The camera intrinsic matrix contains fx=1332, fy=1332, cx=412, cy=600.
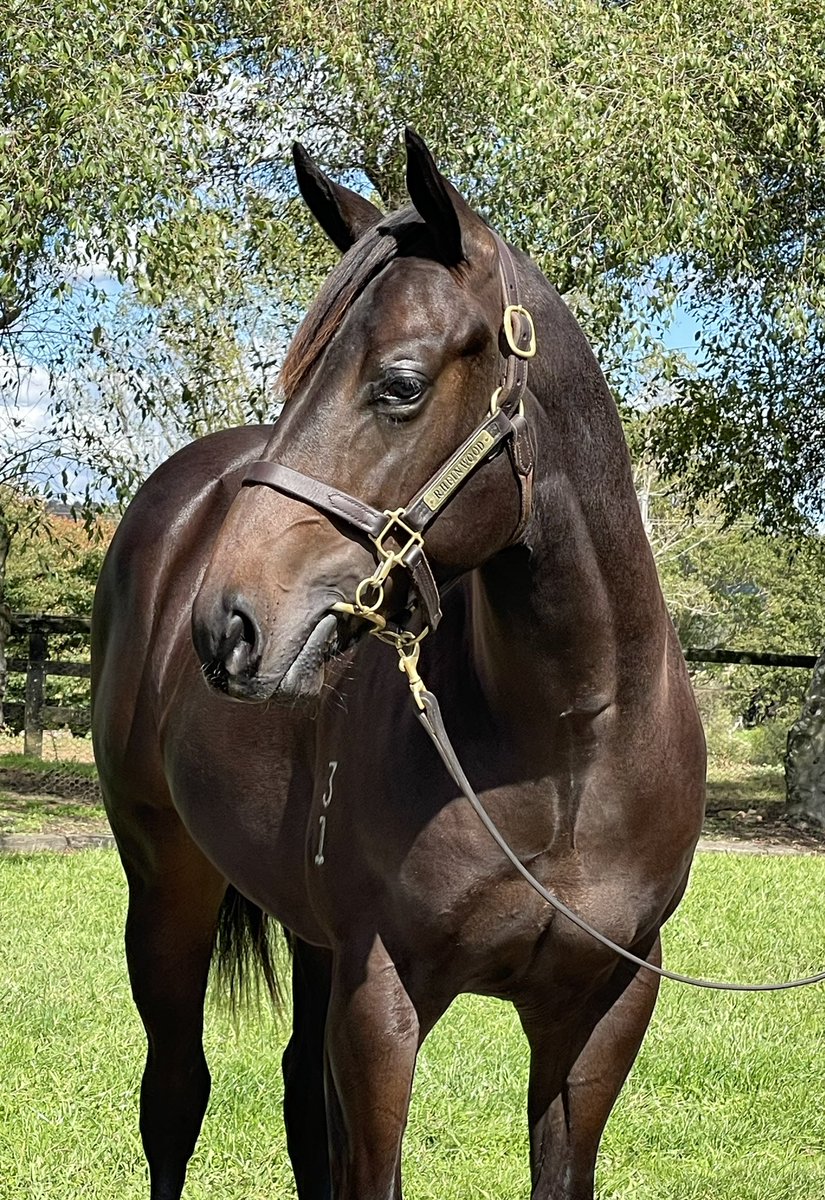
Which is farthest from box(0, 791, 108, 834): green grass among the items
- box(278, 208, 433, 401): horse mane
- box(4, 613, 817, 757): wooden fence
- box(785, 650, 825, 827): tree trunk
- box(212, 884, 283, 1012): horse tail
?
box(278, 208, 433, 401): horse mane

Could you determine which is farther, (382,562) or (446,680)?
(446,680)

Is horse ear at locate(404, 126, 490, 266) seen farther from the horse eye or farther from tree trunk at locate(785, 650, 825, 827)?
tree trunk at locate(785, 650, 825, 827)

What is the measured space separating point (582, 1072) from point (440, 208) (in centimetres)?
154

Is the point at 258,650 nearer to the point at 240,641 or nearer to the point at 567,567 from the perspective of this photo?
the point at 240,641

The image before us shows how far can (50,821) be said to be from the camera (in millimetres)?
10672

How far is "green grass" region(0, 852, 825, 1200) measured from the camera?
3.81 metres

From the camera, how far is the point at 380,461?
6.36 feet

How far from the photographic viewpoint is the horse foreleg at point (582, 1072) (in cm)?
244

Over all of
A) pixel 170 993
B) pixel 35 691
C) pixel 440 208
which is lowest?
pixel 35 691

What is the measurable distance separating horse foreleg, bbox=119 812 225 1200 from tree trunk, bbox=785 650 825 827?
894 cm

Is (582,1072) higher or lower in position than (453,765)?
lower

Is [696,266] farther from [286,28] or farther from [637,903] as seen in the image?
[637,903]

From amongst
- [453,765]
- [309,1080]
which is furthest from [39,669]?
[453,765]

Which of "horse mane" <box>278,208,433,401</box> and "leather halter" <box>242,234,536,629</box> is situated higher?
"horse mane" <box>278,208,433,401</box>
